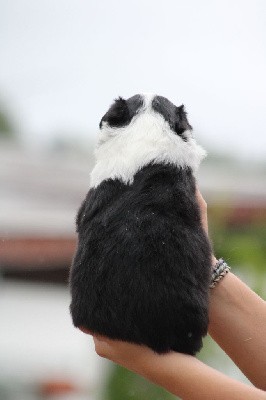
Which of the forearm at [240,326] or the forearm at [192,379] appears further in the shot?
the forearm at [240,326]

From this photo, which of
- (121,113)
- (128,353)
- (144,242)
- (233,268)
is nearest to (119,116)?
(121,113)

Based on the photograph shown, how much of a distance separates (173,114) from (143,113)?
43 mm

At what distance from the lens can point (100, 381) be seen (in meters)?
3.16

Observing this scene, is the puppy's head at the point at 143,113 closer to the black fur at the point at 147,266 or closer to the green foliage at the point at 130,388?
the black fur at the point at 147,266

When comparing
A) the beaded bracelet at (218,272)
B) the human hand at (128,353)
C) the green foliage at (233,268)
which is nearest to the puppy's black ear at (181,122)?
the beaded bracelet at (218,272)

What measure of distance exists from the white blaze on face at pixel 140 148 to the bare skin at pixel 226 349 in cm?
6

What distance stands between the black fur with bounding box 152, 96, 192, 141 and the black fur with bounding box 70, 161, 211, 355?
0.23 ft

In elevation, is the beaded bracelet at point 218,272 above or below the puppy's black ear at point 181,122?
below

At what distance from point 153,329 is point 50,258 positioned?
289cm

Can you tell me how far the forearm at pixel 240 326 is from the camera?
1.24 metres

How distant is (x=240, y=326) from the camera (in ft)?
4.08

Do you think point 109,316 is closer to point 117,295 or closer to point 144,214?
point 117,295

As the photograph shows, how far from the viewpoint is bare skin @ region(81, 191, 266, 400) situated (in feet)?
3.57

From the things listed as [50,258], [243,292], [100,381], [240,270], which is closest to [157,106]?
[243,292]
